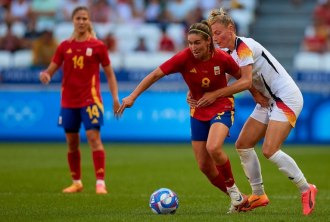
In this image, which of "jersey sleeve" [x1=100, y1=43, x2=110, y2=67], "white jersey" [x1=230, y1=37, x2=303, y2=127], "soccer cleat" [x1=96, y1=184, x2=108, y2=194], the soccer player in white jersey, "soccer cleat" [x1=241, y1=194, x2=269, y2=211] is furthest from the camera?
"jersey sleeve" [x1=100, y1=43, x2=110, y2=67]

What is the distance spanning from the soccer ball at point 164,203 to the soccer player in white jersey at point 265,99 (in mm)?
954

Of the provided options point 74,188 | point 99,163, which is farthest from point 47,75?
point 74,188

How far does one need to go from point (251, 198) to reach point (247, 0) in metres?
17.1

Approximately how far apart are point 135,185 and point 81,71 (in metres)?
2.08

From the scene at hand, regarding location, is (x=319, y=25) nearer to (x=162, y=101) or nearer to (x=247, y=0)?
(x=247, y=0)

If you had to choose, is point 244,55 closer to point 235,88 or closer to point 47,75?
point 235,88

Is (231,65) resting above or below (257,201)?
above

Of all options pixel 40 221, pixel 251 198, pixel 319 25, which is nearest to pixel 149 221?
pixel 40 221

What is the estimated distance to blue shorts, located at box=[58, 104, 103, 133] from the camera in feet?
41.8

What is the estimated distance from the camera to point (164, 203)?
32.4 feet

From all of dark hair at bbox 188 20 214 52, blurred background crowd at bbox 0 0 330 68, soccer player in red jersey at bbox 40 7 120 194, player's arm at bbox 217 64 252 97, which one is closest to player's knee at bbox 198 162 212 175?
player's arm at bbox 217 64 252 97

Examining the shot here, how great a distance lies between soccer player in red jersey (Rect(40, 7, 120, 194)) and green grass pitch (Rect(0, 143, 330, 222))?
710 mm

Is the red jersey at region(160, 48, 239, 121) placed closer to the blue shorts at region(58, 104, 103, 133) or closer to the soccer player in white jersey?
the soccer player in white jersey

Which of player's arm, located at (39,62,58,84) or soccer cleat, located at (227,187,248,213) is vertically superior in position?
player's arm, located at (39,62,58,84)
